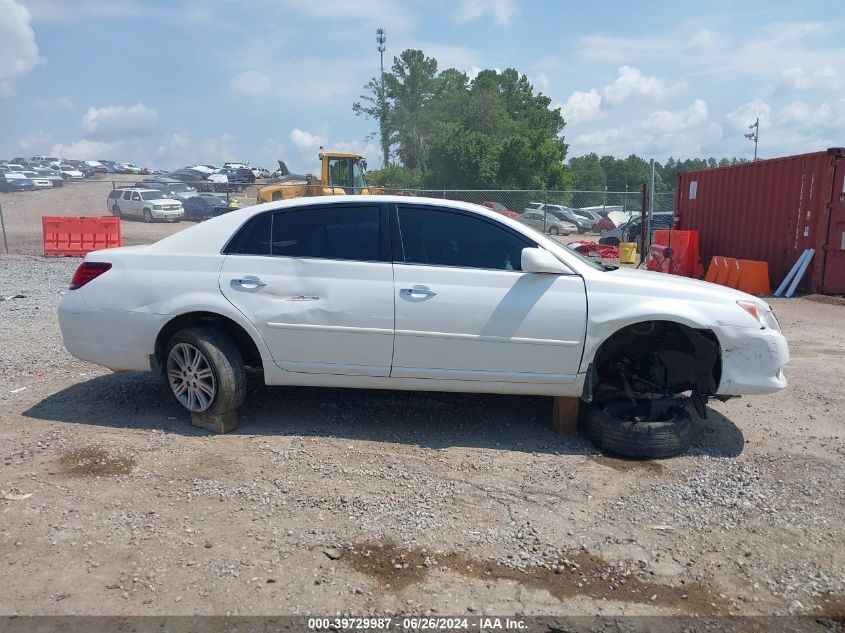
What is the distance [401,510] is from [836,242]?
37.3 ft

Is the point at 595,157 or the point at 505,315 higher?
the point at 595,157

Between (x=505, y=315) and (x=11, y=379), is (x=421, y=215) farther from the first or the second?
(x=11, y=379)

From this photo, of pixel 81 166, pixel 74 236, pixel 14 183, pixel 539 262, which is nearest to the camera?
pixel 539 262

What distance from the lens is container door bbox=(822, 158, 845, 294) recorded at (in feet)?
38.2

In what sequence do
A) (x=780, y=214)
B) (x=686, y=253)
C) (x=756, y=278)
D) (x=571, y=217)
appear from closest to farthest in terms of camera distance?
1. (x=756, y=278)
2. (x=780, y=214)
3. (x=686, y=253)
4. (x=571, y=217)

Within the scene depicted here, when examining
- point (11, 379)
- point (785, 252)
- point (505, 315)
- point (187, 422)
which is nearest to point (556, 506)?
point (505, 315)

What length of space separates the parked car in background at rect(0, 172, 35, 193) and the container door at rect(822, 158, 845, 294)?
39.3m

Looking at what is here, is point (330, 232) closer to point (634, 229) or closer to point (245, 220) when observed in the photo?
point (245, 220)

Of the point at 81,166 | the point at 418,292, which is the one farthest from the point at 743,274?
the point at 81,166

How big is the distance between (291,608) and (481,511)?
1.26 m

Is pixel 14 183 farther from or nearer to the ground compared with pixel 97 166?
nearer to the ground

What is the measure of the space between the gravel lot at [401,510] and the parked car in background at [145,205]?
2669 centimetres

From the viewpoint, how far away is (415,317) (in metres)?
4.49

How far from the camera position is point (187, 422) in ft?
16.3
